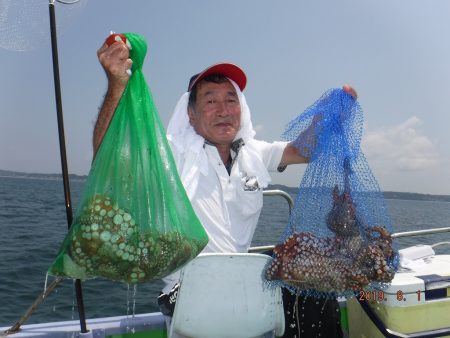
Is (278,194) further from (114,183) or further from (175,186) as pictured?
(114,183)

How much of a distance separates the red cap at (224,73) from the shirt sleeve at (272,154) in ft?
1.54

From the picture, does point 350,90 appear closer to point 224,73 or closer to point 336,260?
point 224,73

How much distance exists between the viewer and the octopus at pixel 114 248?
151 cm

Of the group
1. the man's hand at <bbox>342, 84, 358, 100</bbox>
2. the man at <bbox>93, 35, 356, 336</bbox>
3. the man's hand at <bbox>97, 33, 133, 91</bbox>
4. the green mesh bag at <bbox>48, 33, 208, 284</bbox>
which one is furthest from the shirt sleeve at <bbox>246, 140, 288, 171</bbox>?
the man's hand at <bbox>97, 33, 133, 91</bbox>

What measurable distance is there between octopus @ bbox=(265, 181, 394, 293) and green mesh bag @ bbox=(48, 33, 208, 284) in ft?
1.50

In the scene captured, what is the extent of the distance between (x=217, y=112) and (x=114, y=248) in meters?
1.37

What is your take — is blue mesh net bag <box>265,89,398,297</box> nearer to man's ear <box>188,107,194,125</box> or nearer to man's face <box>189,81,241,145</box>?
man's face <box>189,81,241,145</box>

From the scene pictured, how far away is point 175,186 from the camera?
176cm

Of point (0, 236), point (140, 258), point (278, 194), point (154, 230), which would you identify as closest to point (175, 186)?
point (154, 230)

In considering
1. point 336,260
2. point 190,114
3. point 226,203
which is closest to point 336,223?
point 336,260

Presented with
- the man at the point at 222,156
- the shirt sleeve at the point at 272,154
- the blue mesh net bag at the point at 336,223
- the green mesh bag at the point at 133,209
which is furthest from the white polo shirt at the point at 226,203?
the green mesh bag at the point at 133,209

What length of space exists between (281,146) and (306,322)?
1209 mm

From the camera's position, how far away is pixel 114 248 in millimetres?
1498

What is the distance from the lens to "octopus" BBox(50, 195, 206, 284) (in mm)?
1508
